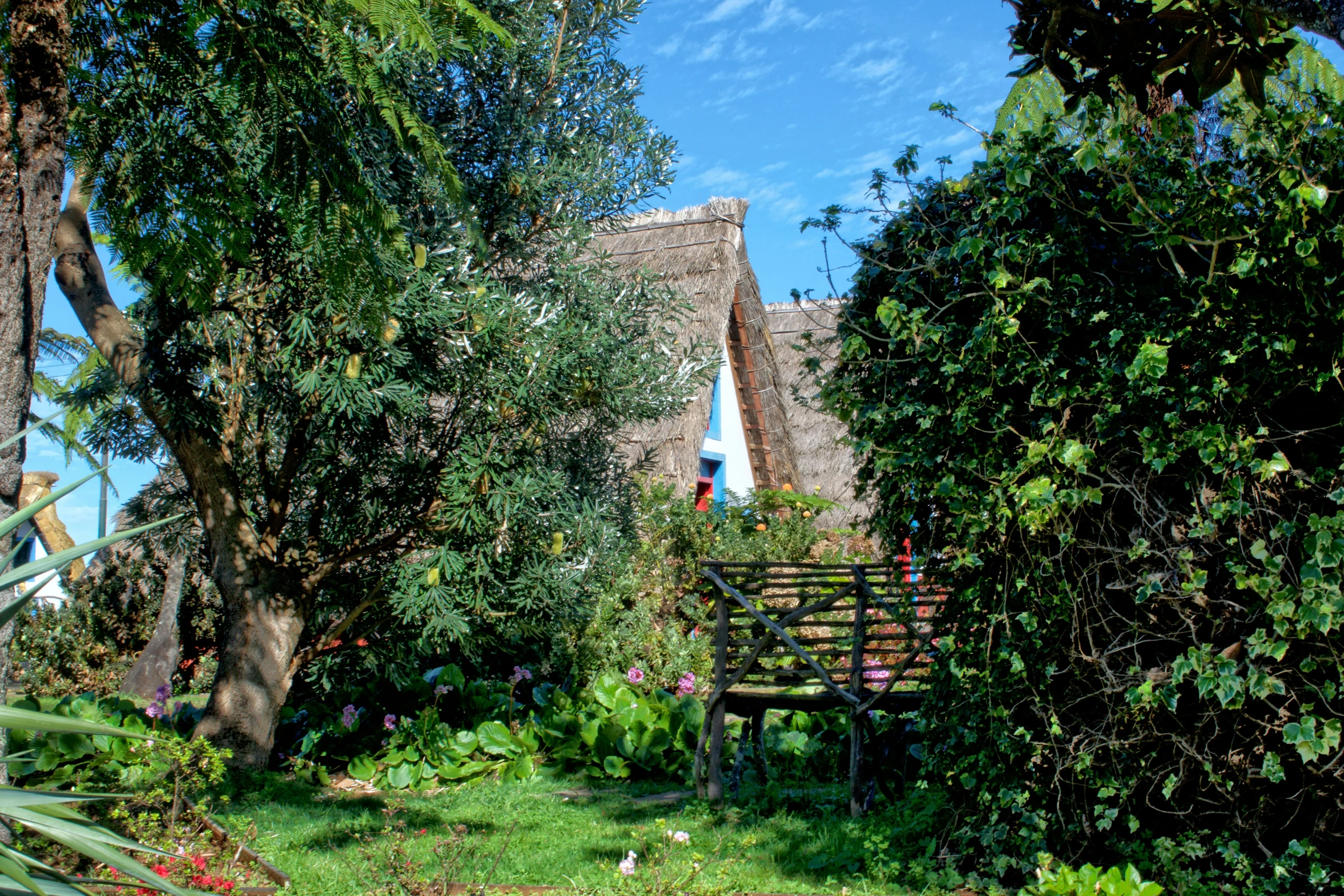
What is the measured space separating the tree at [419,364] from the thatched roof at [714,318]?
168 inches

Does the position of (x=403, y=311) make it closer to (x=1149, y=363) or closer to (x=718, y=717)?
(x=718, y=717)

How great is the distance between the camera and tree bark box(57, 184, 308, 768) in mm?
5738

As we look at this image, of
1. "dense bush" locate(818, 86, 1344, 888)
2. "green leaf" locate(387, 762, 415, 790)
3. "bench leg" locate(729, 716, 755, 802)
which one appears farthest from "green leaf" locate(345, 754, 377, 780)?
"dense bush" locate(818, 86, 1344, 888)

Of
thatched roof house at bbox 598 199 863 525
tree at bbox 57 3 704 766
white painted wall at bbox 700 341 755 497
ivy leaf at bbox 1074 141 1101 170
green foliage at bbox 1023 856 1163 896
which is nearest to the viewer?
green foliage at bbox 1023 856 1163 896

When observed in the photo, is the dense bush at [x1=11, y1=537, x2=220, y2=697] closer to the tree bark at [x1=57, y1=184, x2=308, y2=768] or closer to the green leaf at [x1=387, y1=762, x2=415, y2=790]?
the tree bark at [x1=57, y1=184, x2=308, y2=768]

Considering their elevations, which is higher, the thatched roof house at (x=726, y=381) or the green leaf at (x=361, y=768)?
the thatched roof house at (x=726, y=381)

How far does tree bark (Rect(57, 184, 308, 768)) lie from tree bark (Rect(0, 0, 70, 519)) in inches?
84.6

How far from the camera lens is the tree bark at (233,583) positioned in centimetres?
574

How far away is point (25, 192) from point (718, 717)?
13.0 ft

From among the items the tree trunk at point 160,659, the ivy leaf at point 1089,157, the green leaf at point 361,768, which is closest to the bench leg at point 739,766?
the green leaf at point 361,768

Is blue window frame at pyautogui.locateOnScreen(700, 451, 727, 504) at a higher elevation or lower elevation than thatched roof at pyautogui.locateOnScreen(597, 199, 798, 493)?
lower

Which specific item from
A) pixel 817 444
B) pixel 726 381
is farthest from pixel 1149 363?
pixel 817 444

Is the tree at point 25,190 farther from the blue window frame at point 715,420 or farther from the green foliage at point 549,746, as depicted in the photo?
the blue window frame at point 715,420

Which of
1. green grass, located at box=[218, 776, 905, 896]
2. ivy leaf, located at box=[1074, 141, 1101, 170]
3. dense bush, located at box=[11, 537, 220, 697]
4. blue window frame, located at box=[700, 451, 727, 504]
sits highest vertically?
blue window frame, located at box=[700, 451, 727, 504]
